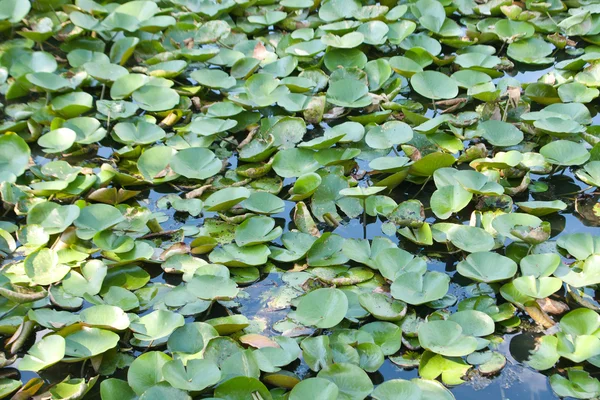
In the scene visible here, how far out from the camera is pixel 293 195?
6.51 ft

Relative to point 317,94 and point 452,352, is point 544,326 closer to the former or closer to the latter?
point 452,352

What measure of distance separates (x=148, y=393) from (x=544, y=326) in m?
0.90

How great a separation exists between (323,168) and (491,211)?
524 mm

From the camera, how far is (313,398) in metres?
1.33

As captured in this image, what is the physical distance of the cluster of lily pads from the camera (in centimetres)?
149

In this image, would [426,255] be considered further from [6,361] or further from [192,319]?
[6,361]

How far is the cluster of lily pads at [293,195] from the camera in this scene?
4.90ft

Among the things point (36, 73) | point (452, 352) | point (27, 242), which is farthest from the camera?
point (36, 73)

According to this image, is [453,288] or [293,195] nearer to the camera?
[453,288]

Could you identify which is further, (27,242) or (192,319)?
(27,242)

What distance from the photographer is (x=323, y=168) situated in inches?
83.7

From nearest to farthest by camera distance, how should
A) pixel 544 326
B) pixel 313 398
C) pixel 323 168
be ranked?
pixel 313 398 < pixel 544 326 < pixel 323 168

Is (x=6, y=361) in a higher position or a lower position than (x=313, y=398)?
lower

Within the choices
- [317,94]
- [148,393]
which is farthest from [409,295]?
[317,94]
